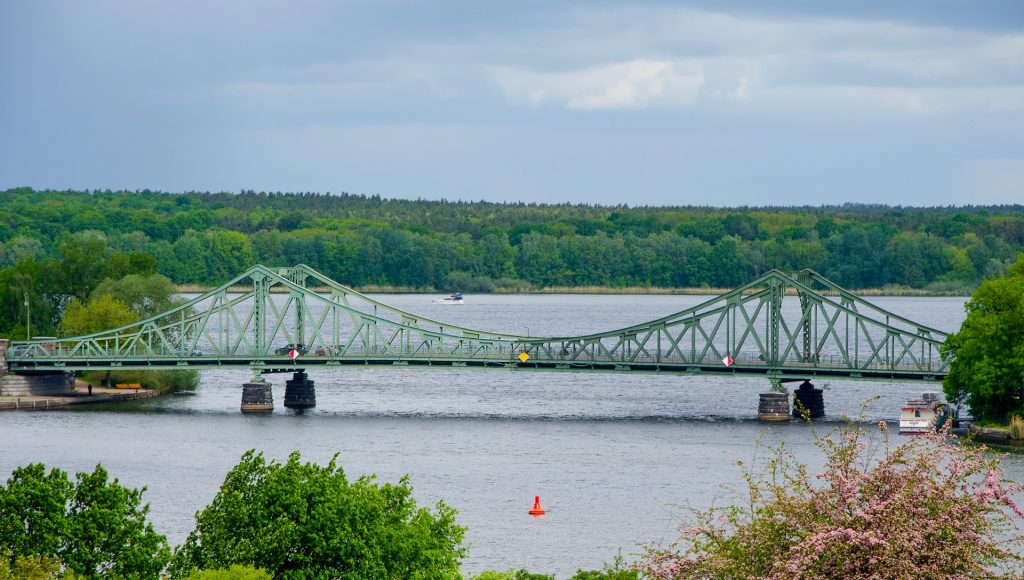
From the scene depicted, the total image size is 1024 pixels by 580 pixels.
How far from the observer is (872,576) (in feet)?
69.4

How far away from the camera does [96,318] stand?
102250 mm

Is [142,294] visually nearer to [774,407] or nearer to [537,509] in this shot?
[774,407]

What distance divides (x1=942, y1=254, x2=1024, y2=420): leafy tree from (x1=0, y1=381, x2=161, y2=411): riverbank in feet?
147

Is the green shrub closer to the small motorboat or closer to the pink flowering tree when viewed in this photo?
the small motorboat

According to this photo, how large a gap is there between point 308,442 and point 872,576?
52.9 meters

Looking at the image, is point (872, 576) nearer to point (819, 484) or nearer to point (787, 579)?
point (787, 579)

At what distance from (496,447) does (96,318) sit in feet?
130

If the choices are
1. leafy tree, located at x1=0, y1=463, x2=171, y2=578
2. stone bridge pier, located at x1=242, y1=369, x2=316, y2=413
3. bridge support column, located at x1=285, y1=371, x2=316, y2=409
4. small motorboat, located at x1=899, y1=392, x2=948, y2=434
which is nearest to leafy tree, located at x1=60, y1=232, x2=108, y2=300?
stone bridge pier, located at x1=242, y1=369, x2=316, y2=413

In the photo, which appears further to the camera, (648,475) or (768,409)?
(768,409)

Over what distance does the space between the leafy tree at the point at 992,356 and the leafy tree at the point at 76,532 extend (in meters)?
48.8

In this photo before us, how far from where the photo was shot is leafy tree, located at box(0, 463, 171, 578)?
30.5 metres

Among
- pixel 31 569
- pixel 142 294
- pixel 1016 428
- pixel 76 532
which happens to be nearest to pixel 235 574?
pixel 31 569

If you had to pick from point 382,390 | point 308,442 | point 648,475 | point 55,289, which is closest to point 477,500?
point 648,475

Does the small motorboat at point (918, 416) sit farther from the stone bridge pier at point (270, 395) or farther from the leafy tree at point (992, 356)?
the stone bridge pier at point (270, 395)
